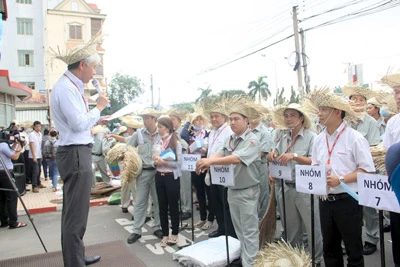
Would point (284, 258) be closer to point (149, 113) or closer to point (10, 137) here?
point (149, 113)

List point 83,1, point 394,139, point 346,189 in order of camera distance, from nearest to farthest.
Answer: point 346,189
point 394,139
point 83,1

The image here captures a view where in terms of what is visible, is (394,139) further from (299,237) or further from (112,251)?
(112,251)

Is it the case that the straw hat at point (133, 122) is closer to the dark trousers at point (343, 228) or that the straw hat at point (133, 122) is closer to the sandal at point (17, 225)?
the sandal at point (17, 225)

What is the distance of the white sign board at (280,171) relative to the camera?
151 inches

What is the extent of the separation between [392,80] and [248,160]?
65.4 inches

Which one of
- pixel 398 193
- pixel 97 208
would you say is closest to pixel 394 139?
pixel 398 193

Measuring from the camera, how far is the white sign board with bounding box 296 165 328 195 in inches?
112

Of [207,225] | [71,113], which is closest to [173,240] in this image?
[207,225]

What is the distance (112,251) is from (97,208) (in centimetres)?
389

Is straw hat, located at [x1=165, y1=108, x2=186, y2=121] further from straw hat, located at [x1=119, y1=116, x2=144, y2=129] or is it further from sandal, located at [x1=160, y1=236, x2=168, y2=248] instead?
sandal, located at [x1=160, y1=236, x2=168, y2=248]

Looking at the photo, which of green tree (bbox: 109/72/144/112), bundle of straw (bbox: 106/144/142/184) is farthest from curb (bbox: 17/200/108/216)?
green tree (bbox: 109/72/144/112)

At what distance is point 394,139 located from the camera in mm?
3514

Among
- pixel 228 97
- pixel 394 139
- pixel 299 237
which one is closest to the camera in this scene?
pixel 394 139

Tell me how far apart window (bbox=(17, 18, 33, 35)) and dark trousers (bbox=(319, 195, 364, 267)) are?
36609 millimetres
